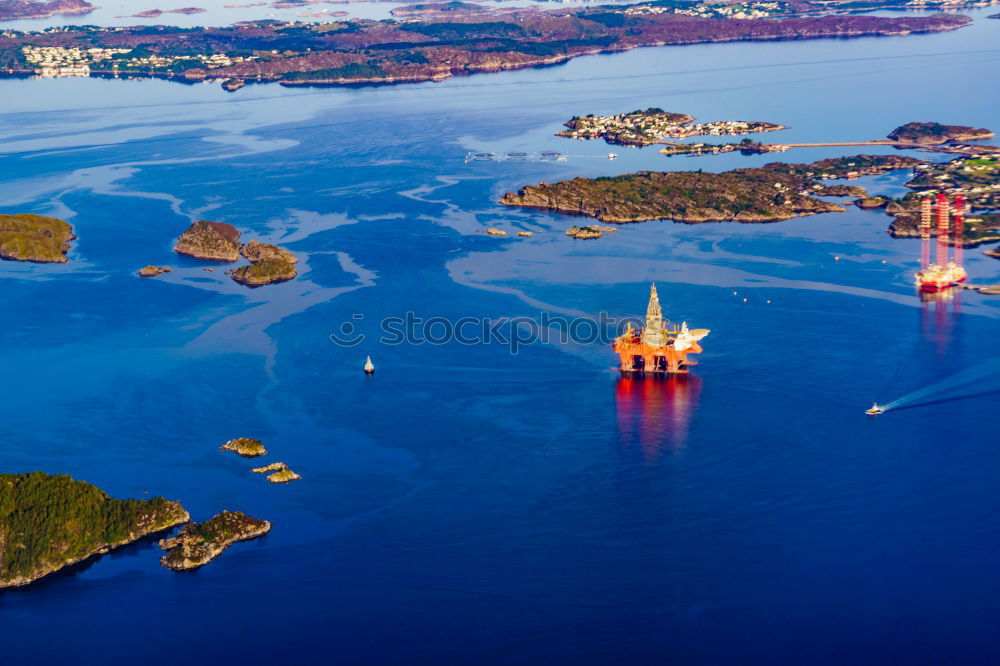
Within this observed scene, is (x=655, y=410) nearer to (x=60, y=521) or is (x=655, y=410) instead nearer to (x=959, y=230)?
(x=60, y=521)

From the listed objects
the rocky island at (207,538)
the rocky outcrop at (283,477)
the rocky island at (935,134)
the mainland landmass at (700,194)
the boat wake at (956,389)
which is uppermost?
the rocky island at (935,134)

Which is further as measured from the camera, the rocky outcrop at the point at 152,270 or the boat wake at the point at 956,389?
the rocky outcrop at the point at 152,270

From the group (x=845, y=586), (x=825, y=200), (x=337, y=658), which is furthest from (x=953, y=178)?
(x=337, y=658)

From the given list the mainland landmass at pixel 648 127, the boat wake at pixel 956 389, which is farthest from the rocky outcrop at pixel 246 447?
the mainland landmass at pixel 648 127

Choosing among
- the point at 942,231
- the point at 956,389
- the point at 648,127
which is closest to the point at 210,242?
the point at 956,389

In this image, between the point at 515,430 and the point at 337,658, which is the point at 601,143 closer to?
the point at 515,430

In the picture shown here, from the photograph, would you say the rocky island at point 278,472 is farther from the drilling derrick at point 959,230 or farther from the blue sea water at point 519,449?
the drilling derrick at point 959,230
